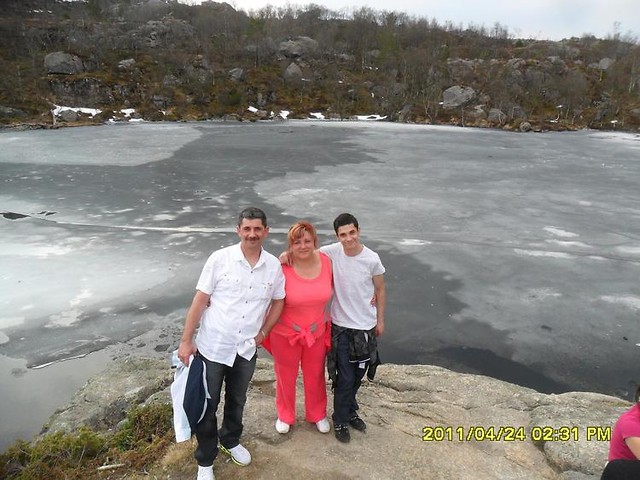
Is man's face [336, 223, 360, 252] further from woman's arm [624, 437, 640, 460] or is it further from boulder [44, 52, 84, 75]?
boulder [44, 52, 84, 75]

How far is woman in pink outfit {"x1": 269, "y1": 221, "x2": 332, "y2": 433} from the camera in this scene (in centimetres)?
286

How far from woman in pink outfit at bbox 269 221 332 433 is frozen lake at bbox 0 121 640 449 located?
219cm

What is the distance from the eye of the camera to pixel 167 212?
34.2 ft

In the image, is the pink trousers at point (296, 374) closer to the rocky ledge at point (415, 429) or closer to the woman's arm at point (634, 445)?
the rocky ledge at point (415, 429)

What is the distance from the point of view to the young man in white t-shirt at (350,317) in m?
3.03

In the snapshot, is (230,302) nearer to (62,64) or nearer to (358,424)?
(358,424)

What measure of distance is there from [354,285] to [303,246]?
0.50 m

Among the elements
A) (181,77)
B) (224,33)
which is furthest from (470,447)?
(224,33)

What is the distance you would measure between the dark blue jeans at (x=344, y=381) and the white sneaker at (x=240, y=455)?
0.67 metres

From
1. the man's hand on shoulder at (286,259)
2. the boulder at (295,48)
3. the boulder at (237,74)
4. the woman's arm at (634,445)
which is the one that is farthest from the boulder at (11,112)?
the woman's arm at (634,445)

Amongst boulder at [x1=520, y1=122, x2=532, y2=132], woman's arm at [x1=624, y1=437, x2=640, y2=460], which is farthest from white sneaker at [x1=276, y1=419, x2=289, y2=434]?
boulder at [x1=520, y1=122, x2=532, y2=132]

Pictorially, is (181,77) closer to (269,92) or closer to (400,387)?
(269,92)

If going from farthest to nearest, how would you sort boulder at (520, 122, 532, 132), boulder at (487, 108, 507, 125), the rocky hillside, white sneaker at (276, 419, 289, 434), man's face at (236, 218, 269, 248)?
the rocky hillside < boulder at (487, 108, 507, 125) < boulder at (520, 122, 532, 132) < white sneaker at (276, 419, 289, 434) < man's face at (236, 218, 269, 248)
